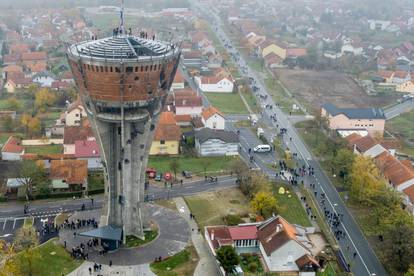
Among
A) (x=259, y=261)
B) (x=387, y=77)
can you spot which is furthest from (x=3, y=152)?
(x=387, y=77)

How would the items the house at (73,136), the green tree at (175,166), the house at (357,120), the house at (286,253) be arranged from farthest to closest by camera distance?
1. the house at (357,120)
2. the house at (73,136)
3. the green tree at (175,166)
4. the house at (286,253)

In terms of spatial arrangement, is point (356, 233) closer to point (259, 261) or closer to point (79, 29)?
point (259, 261)

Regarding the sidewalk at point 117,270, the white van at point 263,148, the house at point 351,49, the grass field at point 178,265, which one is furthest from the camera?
the house at point 351,49

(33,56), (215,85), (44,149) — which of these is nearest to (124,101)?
(44,149)

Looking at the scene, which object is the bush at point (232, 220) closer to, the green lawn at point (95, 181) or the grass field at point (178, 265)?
the grass field at point (178, 265)

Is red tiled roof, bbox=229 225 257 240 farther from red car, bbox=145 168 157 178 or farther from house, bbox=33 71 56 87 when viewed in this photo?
house, bbox=33 71 56 87

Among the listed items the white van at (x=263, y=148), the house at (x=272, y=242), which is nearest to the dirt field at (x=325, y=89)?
the white van at (x=263, y=148)

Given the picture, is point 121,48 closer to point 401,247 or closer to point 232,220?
point 232,220
